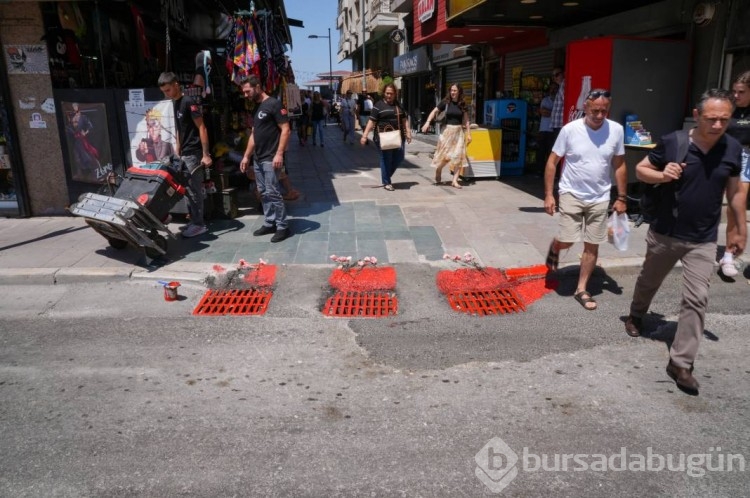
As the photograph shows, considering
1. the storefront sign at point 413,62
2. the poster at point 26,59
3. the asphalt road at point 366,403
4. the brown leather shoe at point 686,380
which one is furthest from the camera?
the storefront sign at point 413,62

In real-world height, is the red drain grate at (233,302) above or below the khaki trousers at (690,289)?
below

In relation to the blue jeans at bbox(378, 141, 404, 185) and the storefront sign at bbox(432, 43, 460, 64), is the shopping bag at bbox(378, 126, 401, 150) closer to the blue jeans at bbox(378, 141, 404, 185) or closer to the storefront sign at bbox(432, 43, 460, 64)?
the blue jeans at bbox(378, 141, 404, 185)

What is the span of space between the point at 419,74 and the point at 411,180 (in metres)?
14.8

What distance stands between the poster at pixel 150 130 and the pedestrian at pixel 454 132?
4.72 meters

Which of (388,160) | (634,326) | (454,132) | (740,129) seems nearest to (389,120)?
(388,160)

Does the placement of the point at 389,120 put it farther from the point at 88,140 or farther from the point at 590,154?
the point at 590,154

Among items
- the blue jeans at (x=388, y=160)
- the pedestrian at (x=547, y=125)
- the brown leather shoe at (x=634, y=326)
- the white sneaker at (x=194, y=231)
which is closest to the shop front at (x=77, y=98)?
the white sneaker at (x=194, y=231)

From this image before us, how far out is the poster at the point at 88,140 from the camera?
7.95 metres

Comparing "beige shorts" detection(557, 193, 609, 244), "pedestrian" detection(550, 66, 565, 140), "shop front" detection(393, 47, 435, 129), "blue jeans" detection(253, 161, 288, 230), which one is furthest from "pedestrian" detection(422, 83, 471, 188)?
"shop front" detection(393, 47, 435, 129)

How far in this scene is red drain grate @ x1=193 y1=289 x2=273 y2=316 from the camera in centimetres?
525

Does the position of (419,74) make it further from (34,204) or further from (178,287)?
(178,287)

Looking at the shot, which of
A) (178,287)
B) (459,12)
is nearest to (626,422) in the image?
(178,287)

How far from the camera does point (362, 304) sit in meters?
5.39

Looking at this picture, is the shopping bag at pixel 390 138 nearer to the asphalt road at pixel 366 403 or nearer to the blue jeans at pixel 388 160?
the blue jeans at pixel 388 160
